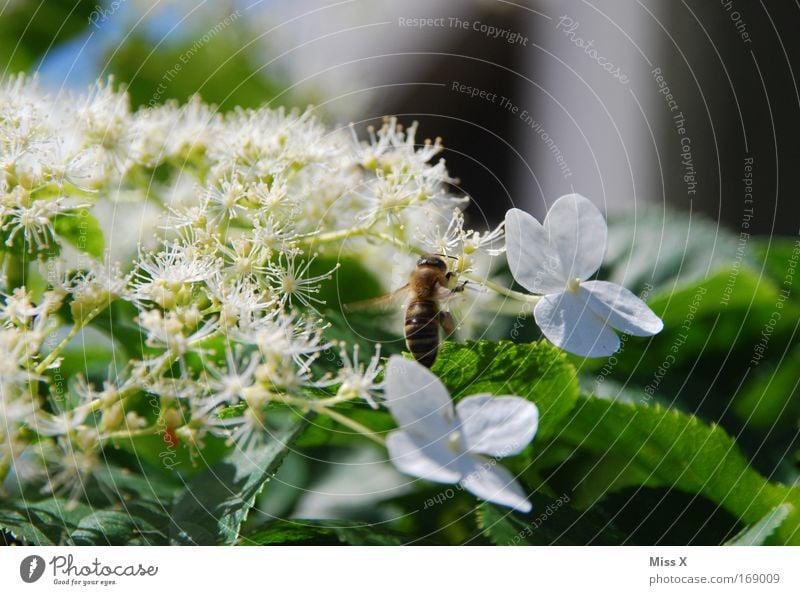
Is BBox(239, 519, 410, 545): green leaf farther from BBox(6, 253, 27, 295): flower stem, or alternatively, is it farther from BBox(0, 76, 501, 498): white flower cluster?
BBox(6, 253, 27, 295): flower stem

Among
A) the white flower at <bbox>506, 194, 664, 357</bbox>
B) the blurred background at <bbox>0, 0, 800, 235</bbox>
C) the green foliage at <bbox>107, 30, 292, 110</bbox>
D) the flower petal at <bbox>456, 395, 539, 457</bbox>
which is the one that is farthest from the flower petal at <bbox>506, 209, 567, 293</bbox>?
the green foliage at <bbox>107, 30, 292, 110</bbox>

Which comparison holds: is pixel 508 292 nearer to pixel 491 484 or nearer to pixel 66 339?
pixel 491 484

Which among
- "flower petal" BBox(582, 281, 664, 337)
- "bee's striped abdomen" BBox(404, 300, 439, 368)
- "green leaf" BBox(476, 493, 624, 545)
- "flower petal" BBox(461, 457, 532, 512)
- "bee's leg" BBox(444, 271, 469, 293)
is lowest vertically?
"green leaf" BBox(476, 493, 624, 545)

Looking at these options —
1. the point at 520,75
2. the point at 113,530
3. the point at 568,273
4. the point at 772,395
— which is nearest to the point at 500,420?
the point at 568,273

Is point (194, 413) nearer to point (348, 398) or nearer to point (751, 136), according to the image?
point (348, 398)

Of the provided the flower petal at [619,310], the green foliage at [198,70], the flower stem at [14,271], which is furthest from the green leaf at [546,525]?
the green foliage at [198,70]
